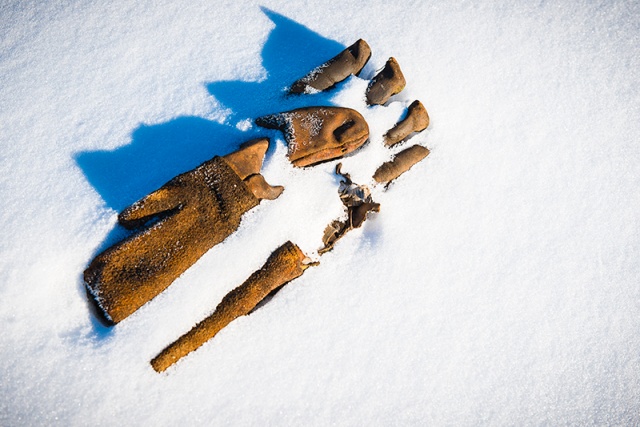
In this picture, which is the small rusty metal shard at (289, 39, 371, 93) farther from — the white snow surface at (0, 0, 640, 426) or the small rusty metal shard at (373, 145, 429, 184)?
the small rusty metal shard at (373, 145, 429, 184)

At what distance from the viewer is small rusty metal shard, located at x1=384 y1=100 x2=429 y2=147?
164cm

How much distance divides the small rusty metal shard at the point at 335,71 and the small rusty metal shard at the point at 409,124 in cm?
31

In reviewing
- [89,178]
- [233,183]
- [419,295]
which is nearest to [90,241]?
[89,178]

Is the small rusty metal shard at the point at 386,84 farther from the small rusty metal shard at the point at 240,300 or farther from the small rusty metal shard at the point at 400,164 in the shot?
the small rusty metal shard at the point at 240,300

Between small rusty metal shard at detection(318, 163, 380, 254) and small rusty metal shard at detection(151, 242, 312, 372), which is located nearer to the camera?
small rusty metal shard at detection(151, 242, 312, 372)

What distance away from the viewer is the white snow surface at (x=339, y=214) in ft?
4.81

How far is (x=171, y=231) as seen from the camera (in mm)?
1388

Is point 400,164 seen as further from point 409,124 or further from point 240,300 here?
point 240,300

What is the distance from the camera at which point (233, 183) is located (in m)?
1.42

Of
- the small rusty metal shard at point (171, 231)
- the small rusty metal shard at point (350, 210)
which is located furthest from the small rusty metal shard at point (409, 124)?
the small rusty metal shard at point (171, 231)

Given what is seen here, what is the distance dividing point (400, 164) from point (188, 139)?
932 mm

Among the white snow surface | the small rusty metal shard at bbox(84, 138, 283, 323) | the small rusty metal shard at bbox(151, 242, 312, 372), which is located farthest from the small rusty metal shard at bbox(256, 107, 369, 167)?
the small rusty metal shard at bbox(151, 242, 312, 372)

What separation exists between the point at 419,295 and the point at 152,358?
3.68 ft

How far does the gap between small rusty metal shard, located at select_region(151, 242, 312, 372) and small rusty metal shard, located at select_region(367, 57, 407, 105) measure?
760mm
